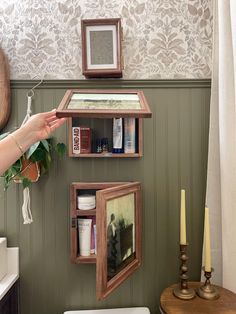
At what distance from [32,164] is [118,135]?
1.42 ft

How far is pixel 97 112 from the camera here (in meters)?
0.99

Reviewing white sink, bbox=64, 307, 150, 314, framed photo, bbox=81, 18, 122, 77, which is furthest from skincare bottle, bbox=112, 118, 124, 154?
white sink, bbox=64, 307, 150, 314

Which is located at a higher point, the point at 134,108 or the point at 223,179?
the point at 134,108

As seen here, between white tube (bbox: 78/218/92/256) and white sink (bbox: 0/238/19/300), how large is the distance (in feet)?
1.18

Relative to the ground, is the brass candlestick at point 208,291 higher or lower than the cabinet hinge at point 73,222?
lower

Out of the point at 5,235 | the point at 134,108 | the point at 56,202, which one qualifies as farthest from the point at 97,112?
the point at 5,235

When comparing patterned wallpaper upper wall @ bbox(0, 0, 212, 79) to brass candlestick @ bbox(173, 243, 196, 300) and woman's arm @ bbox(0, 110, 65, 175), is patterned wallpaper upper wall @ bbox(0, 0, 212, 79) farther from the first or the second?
brass candlestick @ bbox(173, 243, 196, 300)

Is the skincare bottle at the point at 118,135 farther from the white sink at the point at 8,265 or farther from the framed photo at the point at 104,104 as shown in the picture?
the white sink at the point at 8,265

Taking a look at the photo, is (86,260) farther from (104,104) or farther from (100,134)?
(104,104)

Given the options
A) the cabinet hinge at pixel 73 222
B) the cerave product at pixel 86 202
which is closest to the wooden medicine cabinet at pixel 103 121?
the cerave product at pixel 86 202

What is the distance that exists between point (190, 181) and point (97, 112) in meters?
0.67

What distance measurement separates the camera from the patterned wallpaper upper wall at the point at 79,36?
1356mm

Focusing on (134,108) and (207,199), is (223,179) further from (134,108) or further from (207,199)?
(134,108)

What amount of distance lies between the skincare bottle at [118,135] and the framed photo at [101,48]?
0.80 ft
